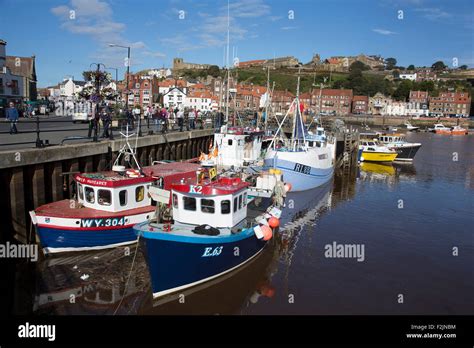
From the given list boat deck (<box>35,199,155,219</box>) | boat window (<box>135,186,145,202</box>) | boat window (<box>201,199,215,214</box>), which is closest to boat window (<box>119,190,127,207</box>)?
boat deck (<box>35,199,155,219</box>)

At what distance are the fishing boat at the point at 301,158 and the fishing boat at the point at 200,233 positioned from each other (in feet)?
43.3

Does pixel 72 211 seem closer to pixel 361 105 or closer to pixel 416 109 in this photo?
pixel 361 105

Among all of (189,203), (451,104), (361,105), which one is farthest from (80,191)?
(451,104)

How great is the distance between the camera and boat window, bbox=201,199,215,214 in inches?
525

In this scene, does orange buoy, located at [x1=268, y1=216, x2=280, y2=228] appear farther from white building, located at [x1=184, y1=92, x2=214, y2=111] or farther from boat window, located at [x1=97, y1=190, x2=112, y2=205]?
white building, located at [x1=184, y1=92, x2=214, y2=111]

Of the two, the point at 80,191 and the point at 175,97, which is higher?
the point at 175,97

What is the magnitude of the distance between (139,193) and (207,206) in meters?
4.27

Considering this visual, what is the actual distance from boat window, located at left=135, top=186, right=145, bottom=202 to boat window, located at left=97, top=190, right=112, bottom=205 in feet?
3.86

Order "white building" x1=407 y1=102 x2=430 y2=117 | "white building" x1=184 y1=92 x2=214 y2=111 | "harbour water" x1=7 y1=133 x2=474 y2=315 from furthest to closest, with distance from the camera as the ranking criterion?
"white building" x1=407 y1=102 x2=430 y2=117 < "white building" x1=184 y1=92 x2=214 y2=111 < "harbour water" x1=7 y1=133 x2=474 y2=315

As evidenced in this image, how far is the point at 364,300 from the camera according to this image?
1326 centimetres

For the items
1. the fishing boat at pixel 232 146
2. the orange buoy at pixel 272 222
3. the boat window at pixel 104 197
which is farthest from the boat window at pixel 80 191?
the fishing boat at pixel 232 146

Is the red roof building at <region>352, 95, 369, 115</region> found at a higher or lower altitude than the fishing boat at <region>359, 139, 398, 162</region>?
higher

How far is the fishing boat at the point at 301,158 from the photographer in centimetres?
2831

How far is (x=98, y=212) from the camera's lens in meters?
15.2
